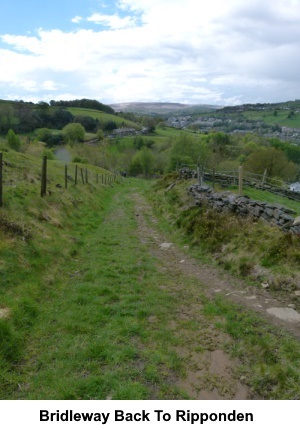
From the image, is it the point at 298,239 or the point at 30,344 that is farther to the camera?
the point at 298,239

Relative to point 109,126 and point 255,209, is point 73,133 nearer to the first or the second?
point 109,126

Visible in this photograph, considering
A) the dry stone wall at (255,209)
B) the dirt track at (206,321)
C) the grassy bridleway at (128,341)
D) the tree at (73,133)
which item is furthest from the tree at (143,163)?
the grassy bridleway at (128,341)

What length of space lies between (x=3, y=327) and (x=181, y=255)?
7.47 metres

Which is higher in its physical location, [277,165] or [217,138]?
[217,138]

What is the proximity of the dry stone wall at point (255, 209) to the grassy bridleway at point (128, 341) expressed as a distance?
4.02m

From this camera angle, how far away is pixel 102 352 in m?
5.99

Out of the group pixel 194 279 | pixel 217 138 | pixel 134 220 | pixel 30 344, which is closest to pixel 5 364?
pixel 30 344

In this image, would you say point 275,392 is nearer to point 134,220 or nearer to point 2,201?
point 2,201

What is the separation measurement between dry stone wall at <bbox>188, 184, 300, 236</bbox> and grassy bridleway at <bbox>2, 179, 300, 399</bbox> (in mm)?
4019

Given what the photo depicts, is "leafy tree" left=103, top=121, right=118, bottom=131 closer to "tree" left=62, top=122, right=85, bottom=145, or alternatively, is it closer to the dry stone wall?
"tree" left=62, top=122, right=85, bottom=145

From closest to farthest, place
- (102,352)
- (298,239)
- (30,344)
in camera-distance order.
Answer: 1. (102,352)
2. (30,344)
3. (298,239)

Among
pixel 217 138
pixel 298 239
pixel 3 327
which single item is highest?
pixel 217 138

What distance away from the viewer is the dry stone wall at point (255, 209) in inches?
440

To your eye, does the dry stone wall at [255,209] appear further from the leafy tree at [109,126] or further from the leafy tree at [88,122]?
the leafy tree at [109,126]
